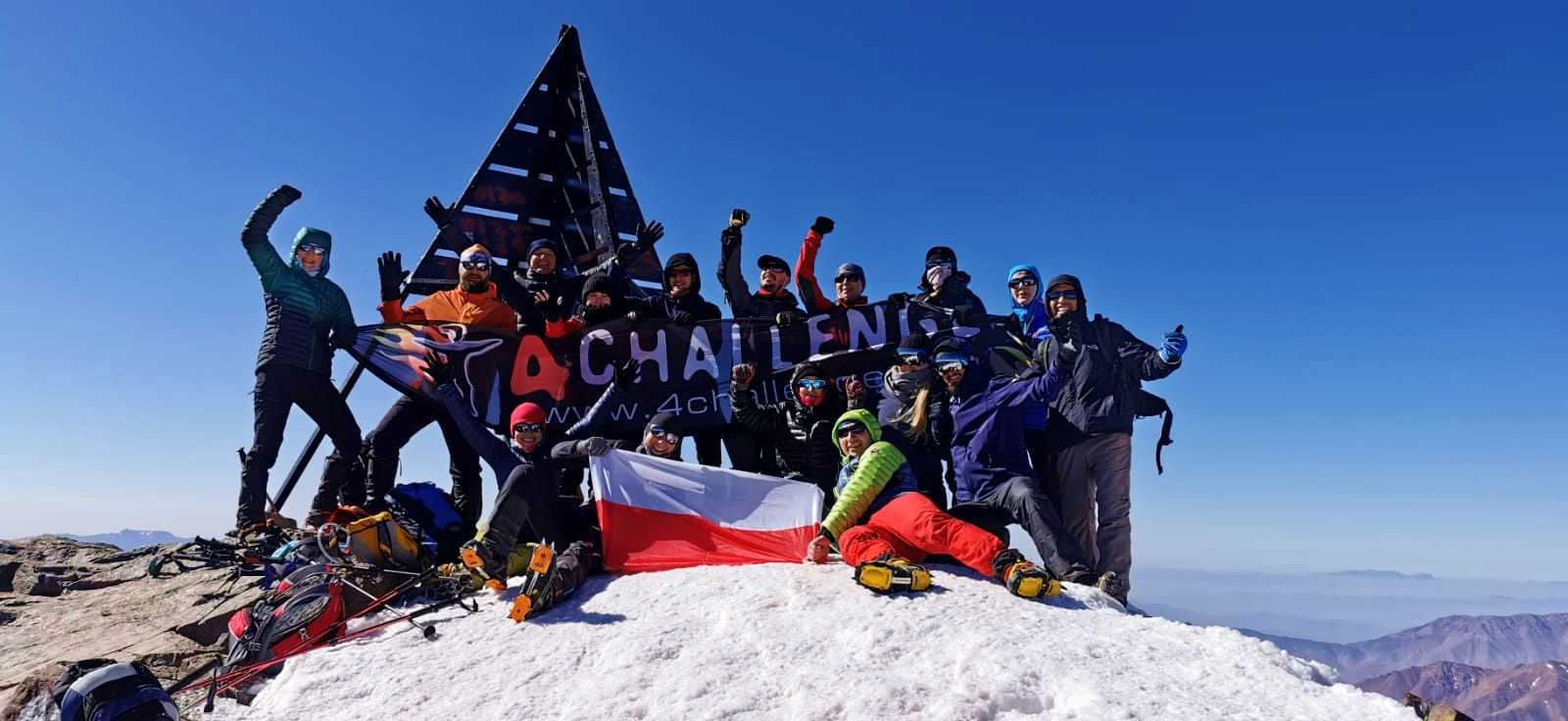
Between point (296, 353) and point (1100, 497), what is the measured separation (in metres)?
7.03

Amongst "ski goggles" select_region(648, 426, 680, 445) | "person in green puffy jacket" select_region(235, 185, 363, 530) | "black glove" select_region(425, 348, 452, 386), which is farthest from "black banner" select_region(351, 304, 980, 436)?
"ski goggles" select_region(648, 426, 680, 445)

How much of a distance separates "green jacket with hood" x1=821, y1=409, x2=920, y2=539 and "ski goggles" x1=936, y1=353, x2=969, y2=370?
1.21 meters

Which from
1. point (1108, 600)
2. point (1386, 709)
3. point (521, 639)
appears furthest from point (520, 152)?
point (1386, 709)

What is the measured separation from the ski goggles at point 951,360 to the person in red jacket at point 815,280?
74.6 inches

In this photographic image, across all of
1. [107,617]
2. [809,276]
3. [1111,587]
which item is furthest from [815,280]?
[107,617]

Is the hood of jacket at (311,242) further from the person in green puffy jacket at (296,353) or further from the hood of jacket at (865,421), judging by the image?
the hood of jacket at (865,421)

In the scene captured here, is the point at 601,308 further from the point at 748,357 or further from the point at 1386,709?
the point at 1386,709

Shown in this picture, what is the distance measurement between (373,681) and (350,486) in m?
3.85

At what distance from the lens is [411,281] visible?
10.8m

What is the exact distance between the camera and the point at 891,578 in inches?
182

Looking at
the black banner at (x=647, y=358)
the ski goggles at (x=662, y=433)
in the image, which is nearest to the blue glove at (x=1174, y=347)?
the black banner at (x=647, y=358)

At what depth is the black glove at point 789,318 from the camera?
27.0 ft

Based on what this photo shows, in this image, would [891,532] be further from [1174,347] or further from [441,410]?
[441,410]

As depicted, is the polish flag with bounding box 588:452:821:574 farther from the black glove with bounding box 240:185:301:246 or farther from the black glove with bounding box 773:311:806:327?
the black glove with bounding box 240:185:301:246
